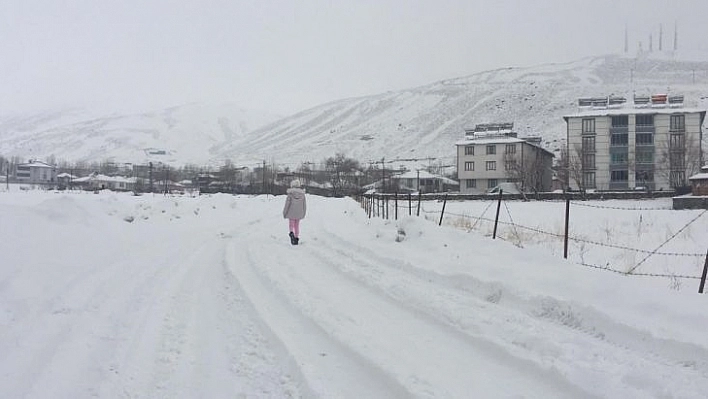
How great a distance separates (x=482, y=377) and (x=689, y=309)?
2.88m

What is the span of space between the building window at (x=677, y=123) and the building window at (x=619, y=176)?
29.7ft

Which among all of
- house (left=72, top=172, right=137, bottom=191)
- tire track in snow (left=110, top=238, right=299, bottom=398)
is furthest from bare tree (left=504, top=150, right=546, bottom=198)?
house (left=72, top=172, right=137, bottom=191)

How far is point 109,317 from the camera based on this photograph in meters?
6.22

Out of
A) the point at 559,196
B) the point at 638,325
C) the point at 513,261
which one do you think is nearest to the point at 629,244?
the point at 513,261

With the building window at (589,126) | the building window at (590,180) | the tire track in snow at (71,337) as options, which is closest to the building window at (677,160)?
Answer: the building window at (590,180)

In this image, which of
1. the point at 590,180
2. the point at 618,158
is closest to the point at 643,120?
the point at 618,158

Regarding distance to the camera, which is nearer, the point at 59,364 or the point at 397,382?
the point at 397,382

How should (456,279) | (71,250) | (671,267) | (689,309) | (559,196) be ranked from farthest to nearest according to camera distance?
(559,196), (671,267), (71,250), (456,279), (689,309)

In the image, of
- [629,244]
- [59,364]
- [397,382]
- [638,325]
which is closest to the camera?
[397,382]

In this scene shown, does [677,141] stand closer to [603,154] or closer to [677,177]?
[677,177]

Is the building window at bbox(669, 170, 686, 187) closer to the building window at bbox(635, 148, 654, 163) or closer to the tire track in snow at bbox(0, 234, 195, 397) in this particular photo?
the building window at bbox(635, 148, 654, 163)

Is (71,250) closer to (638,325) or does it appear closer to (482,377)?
(482,377)

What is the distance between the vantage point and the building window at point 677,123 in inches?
3270

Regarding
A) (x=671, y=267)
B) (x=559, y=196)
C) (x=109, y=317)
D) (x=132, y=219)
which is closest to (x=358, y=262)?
(x=109, y=317)
